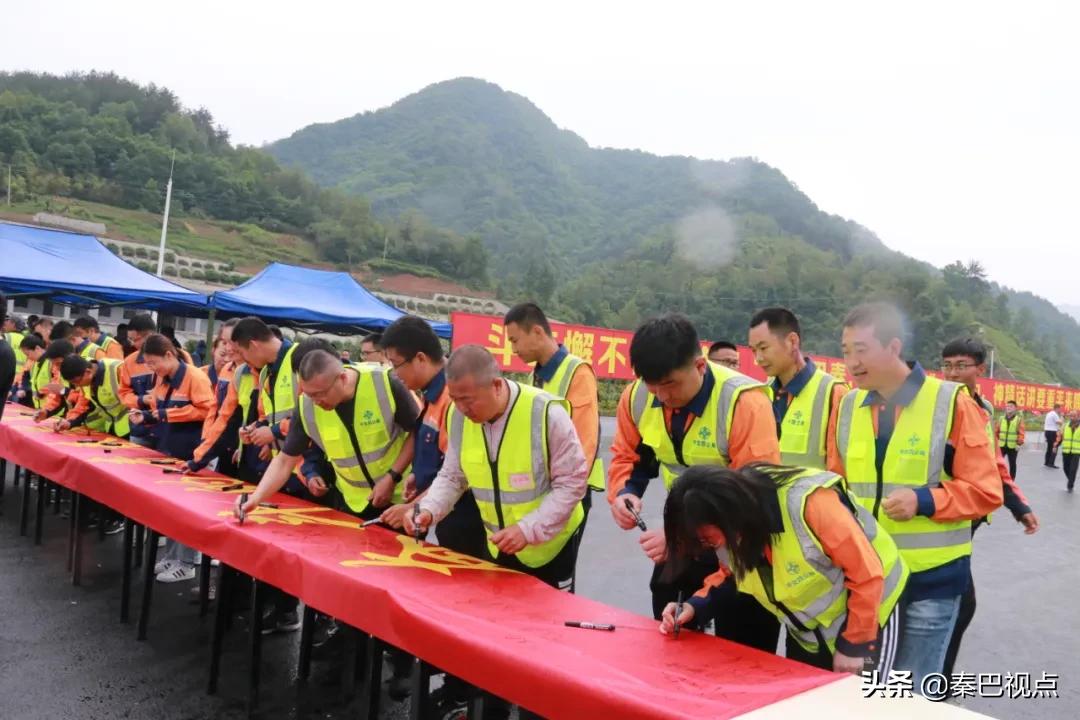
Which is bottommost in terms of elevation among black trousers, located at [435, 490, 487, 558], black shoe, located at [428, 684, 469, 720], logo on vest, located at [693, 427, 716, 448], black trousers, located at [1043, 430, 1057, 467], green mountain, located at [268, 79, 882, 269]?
black trousers, located at [1043, 430, 1057, 467]

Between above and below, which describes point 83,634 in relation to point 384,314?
below

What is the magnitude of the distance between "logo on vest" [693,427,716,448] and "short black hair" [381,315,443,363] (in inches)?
45.7

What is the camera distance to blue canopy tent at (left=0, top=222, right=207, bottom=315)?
9.33 metres

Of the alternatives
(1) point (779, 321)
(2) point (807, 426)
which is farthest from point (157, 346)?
→ (2) point (807, 426)

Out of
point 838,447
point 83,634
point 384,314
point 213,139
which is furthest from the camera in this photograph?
point 213,139

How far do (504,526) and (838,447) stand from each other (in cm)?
121

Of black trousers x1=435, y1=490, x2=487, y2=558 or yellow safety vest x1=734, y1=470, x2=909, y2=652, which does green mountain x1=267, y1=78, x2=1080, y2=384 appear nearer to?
black trousers x1=435, y1=490, x2=487, y2=558

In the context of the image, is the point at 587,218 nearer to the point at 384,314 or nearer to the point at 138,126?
the point at 138,126

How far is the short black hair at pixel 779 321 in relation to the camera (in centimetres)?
329

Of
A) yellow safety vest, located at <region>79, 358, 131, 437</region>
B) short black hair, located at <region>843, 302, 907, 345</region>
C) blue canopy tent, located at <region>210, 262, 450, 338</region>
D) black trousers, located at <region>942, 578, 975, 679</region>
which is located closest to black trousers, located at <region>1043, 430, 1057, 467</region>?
blue canopy tent, located at <region>210, 262, 450, 338</region>

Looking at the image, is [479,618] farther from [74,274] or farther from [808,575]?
[74,274]

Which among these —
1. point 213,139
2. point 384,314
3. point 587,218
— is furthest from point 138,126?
point 384,314

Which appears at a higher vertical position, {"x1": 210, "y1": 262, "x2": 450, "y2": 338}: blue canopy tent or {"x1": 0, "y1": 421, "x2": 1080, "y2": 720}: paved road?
{"x1": 210, "y1": 262, "x2": 450, "y2": 338}: blue canopy tent

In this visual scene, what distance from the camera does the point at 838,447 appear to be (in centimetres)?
268
